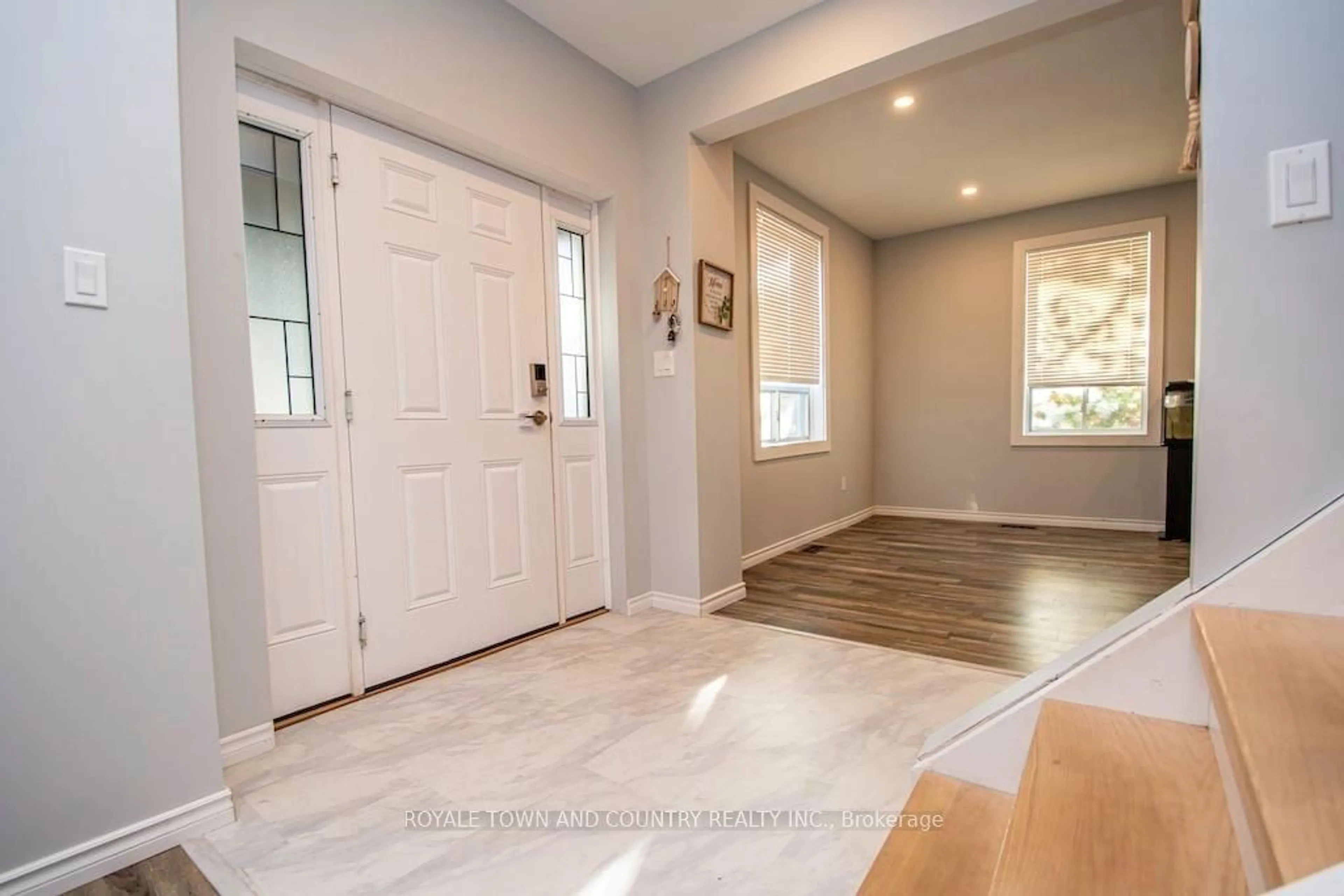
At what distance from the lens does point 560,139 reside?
259 cm

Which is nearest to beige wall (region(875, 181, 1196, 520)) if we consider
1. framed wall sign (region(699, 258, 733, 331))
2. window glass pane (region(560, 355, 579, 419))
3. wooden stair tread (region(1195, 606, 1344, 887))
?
framed wall sign (region(699, 258, 733, 331))

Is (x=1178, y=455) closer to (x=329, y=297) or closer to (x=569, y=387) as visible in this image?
(x=569, y=387)

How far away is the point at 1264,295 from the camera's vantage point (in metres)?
0.96

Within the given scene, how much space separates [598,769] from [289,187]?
2043mm

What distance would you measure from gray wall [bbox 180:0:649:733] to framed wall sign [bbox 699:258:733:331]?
32 centimetres

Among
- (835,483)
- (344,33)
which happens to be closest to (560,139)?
(344,33)

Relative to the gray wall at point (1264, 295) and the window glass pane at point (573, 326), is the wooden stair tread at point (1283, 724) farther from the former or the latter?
the window glass pane at point (573, 326)

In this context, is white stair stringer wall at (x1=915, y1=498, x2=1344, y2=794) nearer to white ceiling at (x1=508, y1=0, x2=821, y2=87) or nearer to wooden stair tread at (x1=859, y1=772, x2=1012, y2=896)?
wooden stair tread at (x1=859, y1=772, x2=1012, y2=896)

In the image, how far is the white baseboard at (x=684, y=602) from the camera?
9.57 ft

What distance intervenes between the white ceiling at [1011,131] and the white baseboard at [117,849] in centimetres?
363

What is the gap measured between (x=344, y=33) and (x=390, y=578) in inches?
71.9

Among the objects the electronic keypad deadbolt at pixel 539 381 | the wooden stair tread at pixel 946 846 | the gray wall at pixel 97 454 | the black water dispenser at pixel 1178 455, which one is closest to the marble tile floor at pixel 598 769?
the wooden stair tread at pixel 946 846

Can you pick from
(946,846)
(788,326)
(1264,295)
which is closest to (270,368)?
(946,846)

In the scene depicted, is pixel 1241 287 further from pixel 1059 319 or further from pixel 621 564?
pixel 1059 319
